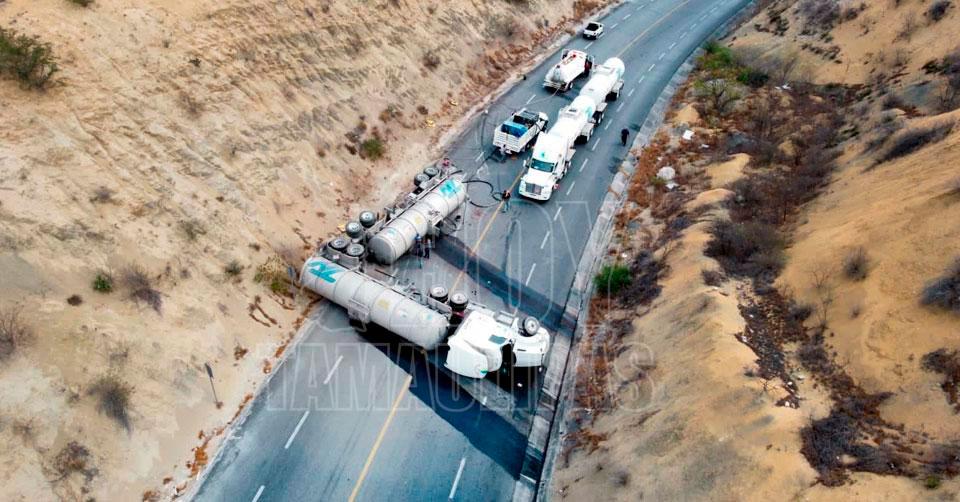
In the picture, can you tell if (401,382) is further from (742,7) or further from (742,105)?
(742,7)

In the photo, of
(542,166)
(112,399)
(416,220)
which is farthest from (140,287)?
(542,166)

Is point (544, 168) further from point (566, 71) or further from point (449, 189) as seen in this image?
point (566, 71)

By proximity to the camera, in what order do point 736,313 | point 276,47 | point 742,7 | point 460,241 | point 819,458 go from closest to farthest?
point 819,458 < point 736,313 < point 460,241 < point 276,47 < point 742,7

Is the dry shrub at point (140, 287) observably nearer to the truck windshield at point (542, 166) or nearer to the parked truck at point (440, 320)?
the parked truck at point (440, 320)

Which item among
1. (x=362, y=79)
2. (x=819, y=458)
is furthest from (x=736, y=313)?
(x=362, y=79)

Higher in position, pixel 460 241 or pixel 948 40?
pixel 948 40

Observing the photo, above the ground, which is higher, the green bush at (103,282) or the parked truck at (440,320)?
the green bush at (103,282)

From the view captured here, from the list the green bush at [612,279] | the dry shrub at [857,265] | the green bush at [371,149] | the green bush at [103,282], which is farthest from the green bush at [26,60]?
the dry shrub at [857,265]
